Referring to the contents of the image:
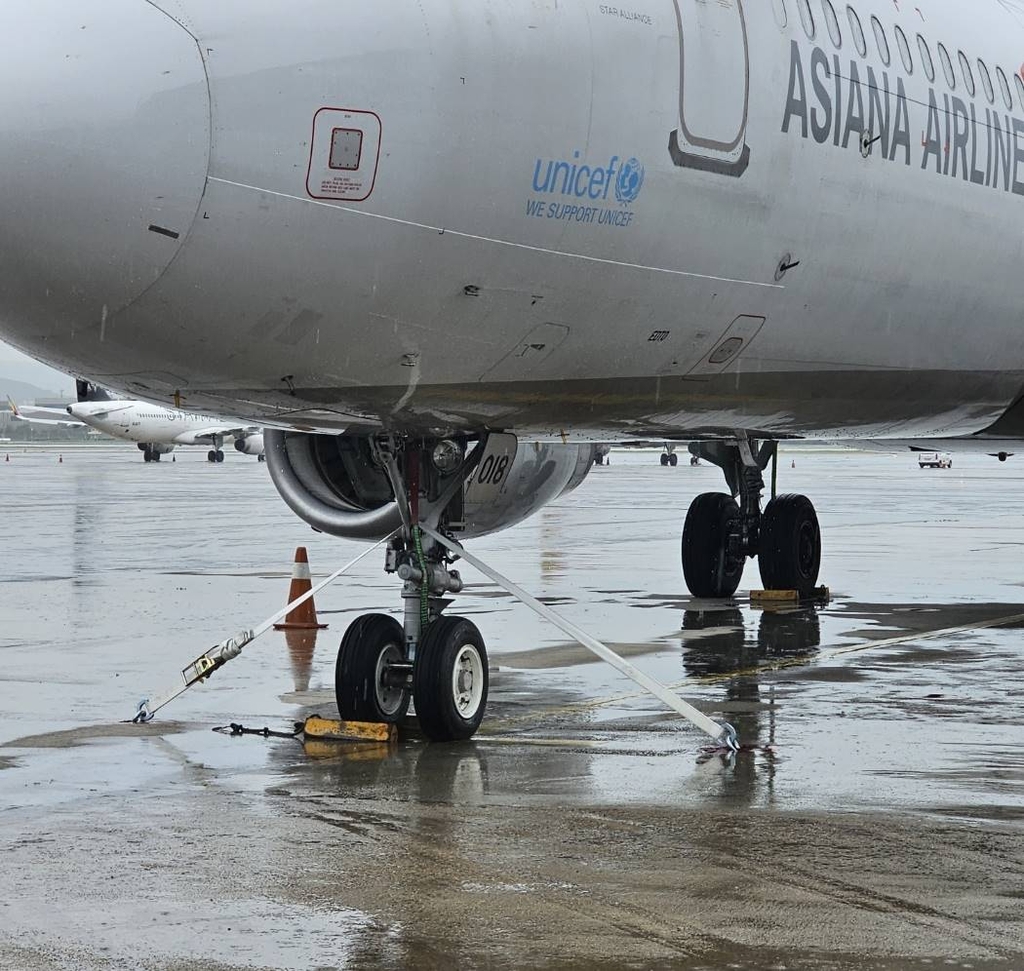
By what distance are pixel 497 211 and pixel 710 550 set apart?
31.9 feet

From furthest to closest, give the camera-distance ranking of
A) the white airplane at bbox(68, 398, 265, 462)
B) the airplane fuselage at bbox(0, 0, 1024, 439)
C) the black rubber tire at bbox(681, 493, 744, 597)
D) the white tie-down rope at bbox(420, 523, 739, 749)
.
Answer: the white airplane at bbox(68, 398, 265, 462)
the black rubber tire at bbox(681, 493, 744, 597)
the white tie-down rope at bbox(420, 523, 739, 749)
the airplane fuselage at bbox(0, 0, 1024, 439)

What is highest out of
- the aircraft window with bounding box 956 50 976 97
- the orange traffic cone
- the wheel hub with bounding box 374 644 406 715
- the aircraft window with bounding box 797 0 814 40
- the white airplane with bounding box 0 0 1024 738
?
the aircraft window with bounding box 956 50 976 97

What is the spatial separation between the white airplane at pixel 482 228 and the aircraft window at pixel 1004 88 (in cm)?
4

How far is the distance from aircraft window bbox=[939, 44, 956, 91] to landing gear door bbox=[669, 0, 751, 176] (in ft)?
7.11

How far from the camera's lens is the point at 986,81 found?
10.7 metres

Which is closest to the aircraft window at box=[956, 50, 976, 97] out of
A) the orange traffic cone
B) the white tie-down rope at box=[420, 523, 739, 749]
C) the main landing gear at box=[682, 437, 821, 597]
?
the white tie-down rope at box=[420, 523, 739, 749]

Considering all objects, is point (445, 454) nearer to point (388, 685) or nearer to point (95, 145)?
point (388, 685)

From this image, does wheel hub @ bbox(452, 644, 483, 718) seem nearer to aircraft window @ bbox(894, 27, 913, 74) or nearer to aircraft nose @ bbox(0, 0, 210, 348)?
aircraft nose @ bbox(0, 0, 210, 348)

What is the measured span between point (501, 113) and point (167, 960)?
358 centimetres

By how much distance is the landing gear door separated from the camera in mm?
8016

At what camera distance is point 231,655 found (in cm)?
920

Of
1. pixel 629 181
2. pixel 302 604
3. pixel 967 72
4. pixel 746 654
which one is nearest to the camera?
pixel 629 181

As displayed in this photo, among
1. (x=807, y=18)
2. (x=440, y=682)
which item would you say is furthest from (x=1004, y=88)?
(x=440, y=682)

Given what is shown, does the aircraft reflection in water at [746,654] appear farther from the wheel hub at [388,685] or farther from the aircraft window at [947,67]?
the aircraft window at [947,67]
